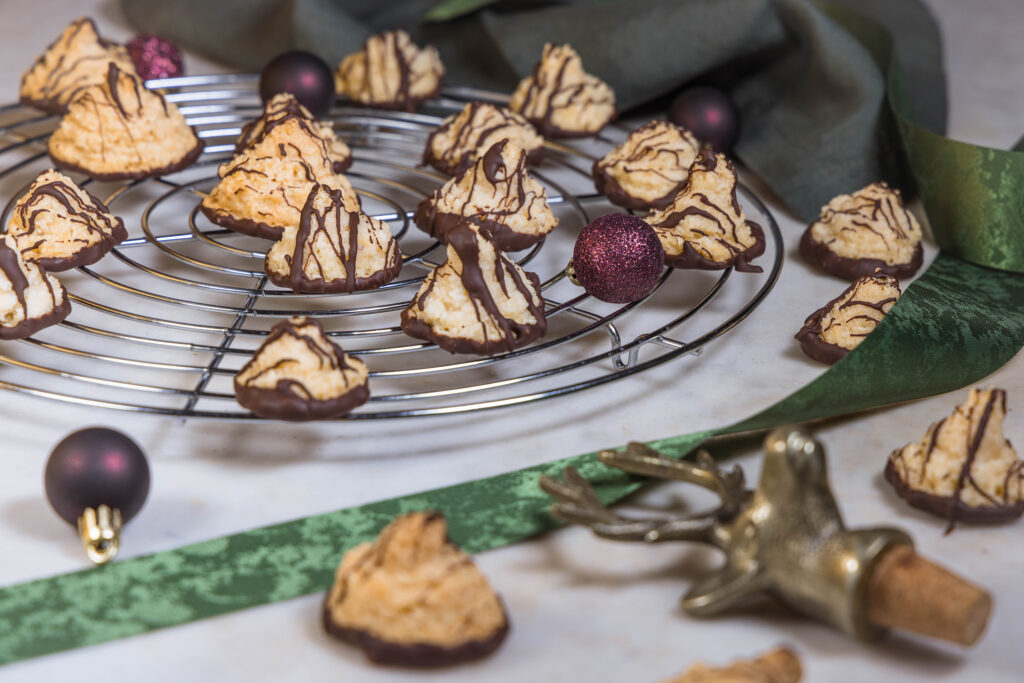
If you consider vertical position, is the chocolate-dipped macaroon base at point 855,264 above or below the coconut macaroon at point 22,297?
below

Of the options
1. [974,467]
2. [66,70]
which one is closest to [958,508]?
[974,467]

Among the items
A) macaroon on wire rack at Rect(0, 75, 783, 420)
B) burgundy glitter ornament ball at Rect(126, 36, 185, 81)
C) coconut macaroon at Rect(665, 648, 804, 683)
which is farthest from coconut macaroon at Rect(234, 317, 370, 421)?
burgundy glitter ornament ball at Rect(126, 36, 185, 81)

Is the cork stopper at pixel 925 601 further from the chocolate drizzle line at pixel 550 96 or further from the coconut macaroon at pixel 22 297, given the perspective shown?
the chocolate drizzle line at pixel 550 96

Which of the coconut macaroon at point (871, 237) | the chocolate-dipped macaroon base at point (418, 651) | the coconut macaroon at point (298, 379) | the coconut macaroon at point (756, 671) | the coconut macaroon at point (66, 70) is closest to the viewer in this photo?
the coconut macaroon at point (756, 671)

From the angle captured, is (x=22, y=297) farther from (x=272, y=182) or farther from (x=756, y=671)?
(x=756, y=671)

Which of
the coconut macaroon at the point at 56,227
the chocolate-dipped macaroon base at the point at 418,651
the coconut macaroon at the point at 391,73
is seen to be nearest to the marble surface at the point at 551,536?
the chocolate-dipped macaroon base at the point at 418,651

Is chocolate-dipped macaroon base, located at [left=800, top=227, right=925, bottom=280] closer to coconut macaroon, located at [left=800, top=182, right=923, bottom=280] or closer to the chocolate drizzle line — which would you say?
coconut macaroon, located at [left=800, top=182, right=923, bottom=280]

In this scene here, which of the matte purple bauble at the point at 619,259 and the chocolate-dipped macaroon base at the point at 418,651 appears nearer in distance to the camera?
the chocolate-dipped macaroon base at the point at 418,651
